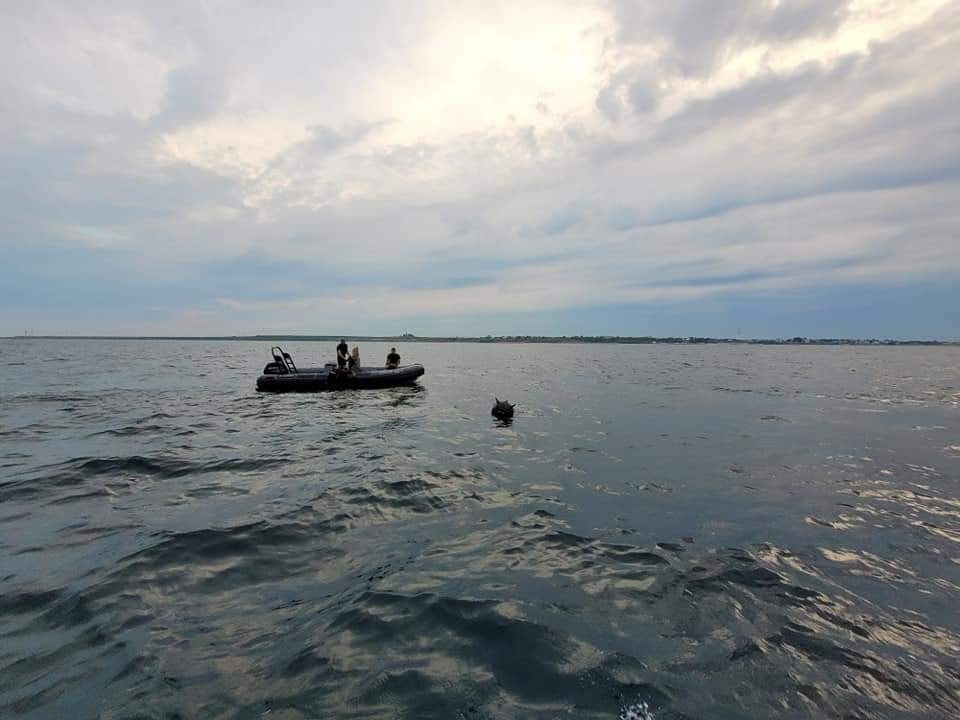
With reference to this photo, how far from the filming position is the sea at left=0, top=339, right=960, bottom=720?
11.9ft

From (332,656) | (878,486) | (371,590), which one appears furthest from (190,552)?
(878,486)

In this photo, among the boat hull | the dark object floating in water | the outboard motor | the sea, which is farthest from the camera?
the outboard motor

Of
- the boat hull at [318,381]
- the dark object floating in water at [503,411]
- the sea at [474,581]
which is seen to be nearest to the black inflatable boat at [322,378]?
the boat hull at [318,381]

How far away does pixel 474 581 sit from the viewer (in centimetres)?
534

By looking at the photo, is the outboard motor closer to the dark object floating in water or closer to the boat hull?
the boat hull

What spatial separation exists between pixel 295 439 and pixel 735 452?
1131 cm

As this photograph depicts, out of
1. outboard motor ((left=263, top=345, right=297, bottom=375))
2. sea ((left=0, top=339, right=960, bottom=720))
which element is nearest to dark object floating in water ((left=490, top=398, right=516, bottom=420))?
sea ((left=0, top=339, right=960, bottom=720))

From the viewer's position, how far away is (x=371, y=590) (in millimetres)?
5113

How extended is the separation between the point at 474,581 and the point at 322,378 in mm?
19243

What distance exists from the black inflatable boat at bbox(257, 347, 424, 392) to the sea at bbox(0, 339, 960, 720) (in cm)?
1056

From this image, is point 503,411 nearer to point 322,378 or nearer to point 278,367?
point 322,378

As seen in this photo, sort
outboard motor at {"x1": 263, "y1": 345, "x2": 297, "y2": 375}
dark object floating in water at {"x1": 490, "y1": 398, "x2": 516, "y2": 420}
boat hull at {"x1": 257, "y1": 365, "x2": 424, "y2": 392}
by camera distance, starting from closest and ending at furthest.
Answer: dark object floating in water at {"x1": 490, "y1": 398, "x2": 516, "y2": 420} < boat hull at {"x1": 257, "y1": 365, "x2": 424, "y2": 392} < outboard motor at {"x1": 263, "y1": 345, "x2": 297, "y2": 375}

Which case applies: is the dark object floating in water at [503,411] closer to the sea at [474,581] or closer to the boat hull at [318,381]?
the sea at [474,581]

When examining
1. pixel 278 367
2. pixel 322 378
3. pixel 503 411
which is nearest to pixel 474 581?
pixel 503 411
